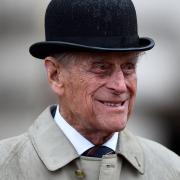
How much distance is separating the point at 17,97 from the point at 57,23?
2.84 m

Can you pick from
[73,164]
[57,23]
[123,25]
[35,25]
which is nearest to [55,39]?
[57,23]

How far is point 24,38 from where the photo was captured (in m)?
6.99

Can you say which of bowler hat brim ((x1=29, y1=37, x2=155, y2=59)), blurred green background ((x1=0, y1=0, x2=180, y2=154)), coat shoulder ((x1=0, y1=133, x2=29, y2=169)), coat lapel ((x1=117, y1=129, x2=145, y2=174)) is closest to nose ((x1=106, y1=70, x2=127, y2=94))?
bowler hat brim ((x1=29, y1=37, x2=155, y2=59))

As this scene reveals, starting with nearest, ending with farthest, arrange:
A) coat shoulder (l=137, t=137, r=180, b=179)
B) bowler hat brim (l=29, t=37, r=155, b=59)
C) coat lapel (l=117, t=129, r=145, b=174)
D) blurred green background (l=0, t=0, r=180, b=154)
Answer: bowler hat brim (l=29, t=37, r=155, b=59)
coat lapel (l=117, t=129, r=145, b=174)
coat shoulder (l=137, t=137, r=180, b=179)
blurred green background (l=0, t=0, r=180, b=154)

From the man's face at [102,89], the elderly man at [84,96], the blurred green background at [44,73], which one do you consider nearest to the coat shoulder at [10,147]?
the elderly man at [84,96]

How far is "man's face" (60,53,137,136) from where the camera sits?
4.15 metres

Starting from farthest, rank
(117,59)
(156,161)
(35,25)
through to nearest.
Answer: (35,25)
(156,161)
(117,59)

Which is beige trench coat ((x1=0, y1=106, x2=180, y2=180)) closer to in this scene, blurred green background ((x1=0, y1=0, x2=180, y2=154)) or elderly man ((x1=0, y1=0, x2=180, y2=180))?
elderly man ((x1=0, y1=0, x2=180, y2=180))

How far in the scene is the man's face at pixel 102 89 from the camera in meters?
4.15

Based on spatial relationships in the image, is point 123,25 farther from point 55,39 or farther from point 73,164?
point 73,164

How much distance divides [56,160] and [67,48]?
54cm

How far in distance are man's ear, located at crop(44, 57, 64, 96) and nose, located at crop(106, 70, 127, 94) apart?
0.28 meters

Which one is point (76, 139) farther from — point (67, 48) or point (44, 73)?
point (44, 73)

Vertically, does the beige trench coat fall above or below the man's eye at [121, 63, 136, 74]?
below
